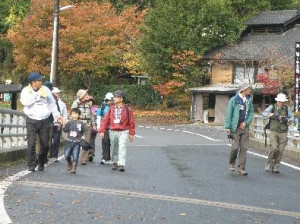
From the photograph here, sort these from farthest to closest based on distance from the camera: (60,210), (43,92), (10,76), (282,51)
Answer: (10,76) < (282,51) < (43,92) < (60,210)

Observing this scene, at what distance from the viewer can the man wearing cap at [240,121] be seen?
12117mm

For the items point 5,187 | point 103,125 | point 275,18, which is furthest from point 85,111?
point 275,18

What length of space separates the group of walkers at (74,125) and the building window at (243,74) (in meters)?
31.4

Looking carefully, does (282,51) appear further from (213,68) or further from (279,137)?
(279,137)

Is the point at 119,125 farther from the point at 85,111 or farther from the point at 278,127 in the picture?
the point at 278,127

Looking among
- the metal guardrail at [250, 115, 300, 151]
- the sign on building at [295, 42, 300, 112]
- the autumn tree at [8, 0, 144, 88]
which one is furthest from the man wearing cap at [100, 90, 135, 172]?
the autumn tree at [8, 0, 144, 88]

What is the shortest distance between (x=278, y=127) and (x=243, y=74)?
32.3 m

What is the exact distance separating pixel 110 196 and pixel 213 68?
3802cm

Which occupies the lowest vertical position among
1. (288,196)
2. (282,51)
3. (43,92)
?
(288,196)

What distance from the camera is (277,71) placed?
3975 cm

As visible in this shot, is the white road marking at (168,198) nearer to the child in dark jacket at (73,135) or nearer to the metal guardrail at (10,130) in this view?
the child in dark jacket at (73,135)

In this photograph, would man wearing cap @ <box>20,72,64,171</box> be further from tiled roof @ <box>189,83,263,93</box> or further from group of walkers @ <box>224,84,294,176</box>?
tiled roof @ <box>189,83,263,93</box>

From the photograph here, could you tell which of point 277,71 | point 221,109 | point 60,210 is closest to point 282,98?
point 60,210

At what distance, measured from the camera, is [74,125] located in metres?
11.6
